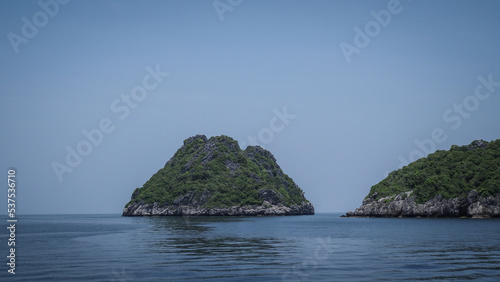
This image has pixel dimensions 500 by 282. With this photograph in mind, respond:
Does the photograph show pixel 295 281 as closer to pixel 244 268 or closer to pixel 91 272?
pixel 244 268

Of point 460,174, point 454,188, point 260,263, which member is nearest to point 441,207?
point 454,188

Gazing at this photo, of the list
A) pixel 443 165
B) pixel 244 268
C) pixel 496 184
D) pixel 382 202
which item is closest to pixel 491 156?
pixel 443 165

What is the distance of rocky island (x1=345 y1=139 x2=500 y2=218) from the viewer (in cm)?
15188

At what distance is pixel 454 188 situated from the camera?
16388cm

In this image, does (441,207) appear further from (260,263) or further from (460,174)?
(260,263)

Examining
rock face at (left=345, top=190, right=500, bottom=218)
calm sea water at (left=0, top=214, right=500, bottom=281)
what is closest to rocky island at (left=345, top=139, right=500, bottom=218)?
rock face at (left=345, top=190, right=500, bottom=218)

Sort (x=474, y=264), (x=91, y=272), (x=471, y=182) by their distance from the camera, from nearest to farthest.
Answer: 1. (x=91, y=272)
2. (x=474, y=264)
3. (x=471, y=182)

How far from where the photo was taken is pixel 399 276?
32.8 metres

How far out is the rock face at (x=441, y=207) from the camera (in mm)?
149000

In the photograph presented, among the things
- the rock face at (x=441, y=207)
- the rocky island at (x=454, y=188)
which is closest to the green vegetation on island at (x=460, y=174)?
the rocky island at (x=454, y=188)

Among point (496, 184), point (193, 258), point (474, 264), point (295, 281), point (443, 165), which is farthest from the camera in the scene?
point (443, 165)

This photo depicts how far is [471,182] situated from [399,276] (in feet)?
489

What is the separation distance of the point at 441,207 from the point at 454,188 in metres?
8.57

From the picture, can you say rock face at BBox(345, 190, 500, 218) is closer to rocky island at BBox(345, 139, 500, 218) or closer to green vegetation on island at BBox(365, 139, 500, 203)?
rocky island at BBox(345, 139, 500, 218)
